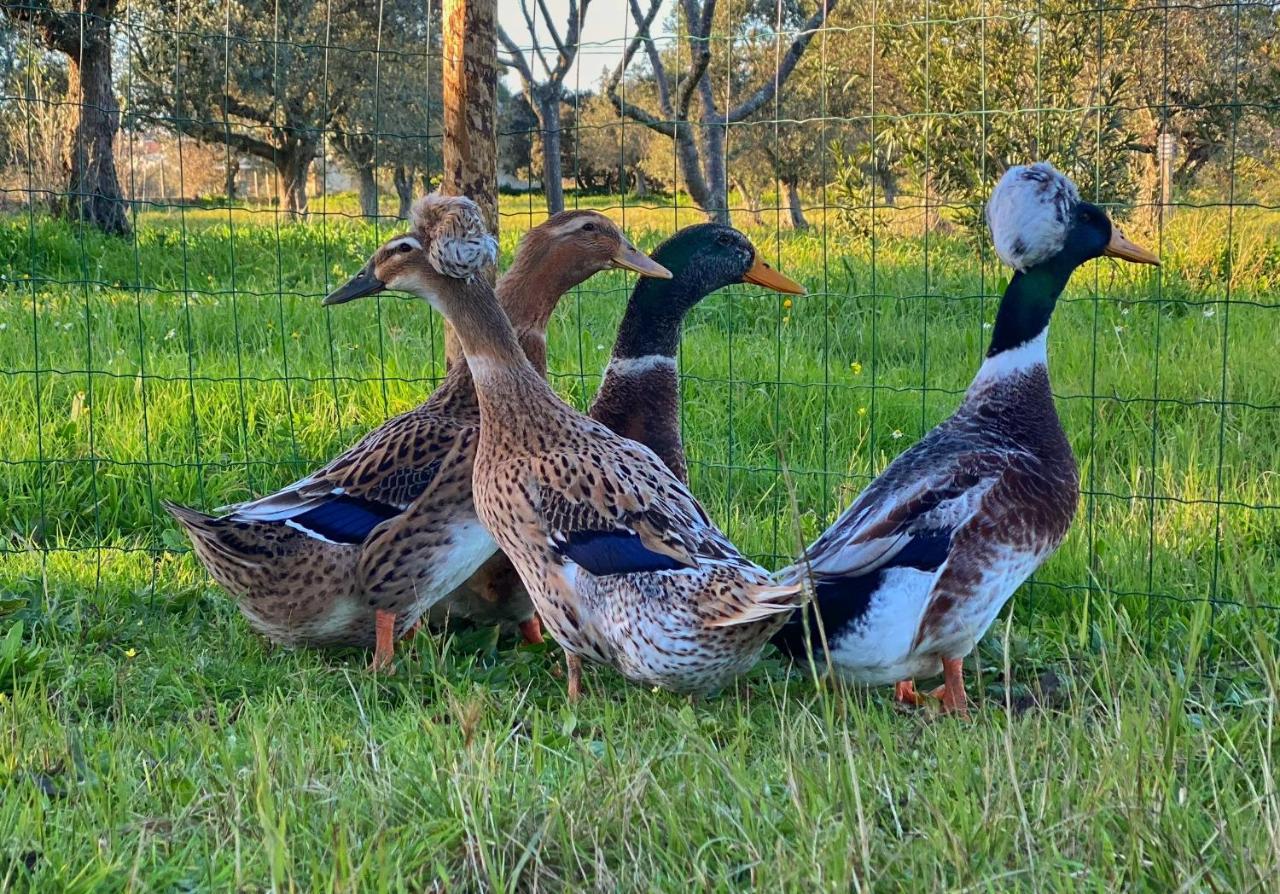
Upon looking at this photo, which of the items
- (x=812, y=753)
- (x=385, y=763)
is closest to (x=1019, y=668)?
(x=812, y=753)

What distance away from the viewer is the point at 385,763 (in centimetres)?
278

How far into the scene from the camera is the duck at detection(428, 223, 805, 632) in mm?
4406

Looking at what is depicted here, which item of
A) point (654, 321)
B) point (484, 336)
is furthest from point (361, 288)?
point (654, 321)

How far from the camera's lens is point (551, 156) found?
607 centimetres

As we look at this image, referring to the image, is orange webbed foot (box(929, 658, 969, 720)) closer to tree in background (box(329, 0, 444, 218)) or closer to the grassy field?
the grassy field

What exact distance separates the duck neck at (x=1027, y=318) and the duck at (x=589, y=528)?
3.49 feet

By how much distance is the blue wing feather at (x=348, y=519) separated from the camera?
393 centimetres

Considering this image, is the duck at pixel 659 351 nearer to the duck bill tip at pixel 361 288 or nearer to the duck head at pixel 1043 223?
the duck bill tip at pixel 361 288

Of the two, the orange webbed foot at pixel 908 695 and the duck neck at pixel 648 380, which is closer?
the orange webbed foot at pixel 908 695

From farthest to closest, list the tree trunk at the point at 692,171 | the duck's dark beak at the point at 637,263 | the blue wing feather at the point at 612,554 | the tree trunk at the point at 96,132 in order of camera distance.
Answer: the tree trunk at the point at 96,132 → the tree trunk at the point at 692,171 → the duck's dark beak at the point at 637,263 → the blue wing feather at the point at 612,554

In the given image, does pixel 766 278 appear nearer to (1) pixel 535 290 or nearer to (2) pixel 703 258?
(2) pixel 703 258

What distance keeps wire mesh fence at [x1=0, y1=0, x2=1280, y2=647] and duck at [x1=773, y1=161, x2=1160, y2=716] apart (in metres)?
0.31

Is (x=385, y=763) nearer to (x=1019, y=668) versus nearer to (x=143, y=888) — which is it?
(x=143, y=888)

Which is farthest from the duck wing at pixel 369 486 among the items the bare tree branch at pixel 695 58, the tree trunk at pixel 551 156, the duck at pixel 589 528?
the bare tree branch at pixel 695 58
